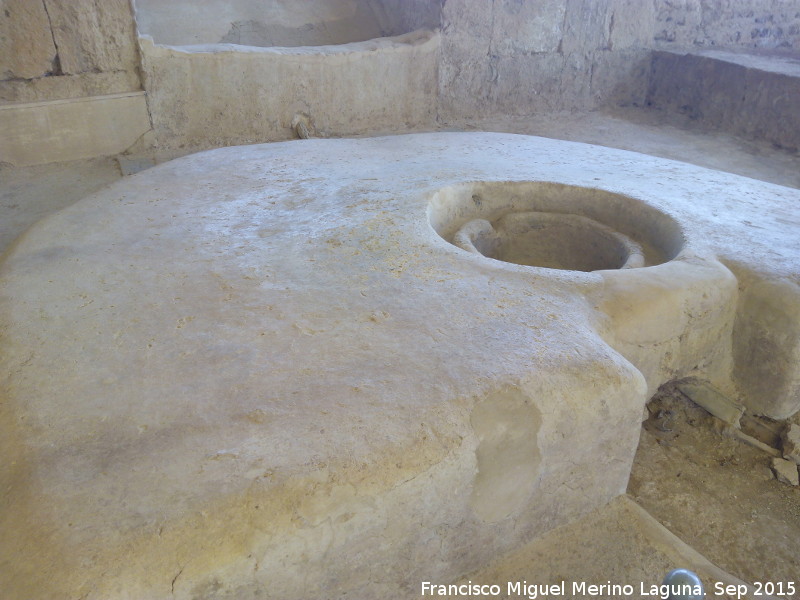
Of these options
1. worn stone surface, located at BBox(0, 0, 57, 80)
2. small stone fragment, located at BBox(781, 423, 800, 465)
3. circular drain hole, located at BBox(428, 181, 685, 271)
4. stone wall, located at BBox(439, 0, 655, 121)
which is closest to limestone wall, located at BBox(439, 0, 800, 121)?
stone wall, located at BBox(439, 0, 655, 121)

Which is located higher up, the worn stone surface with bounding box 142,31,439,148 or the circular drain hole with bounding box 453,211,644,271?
the worn stone surface with bounding box 142,31,439,148

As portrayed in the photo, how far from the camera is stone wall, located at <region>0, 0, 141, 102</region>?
4.02m

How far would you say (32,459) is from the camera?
1642 millimetres

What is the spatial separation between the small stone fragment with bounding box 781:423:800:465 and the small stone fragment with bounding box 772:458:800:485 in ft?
0.09

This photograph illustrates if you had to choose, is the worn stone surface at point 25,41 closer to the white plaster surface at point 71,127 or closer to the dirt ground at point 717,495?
the white plaster surface at point 71,127

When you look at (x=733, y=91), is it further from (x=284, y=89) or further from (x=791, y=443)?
(x=791, y=443)

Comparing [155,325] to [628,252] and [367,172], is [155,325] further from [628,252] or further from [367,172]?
[628,252]

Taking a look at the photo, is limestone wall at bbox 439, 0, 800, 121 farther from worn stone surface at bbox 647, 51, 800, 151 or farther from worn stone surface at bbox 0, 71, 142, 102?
worn stone surface at bbox 0, 71, 142, 102

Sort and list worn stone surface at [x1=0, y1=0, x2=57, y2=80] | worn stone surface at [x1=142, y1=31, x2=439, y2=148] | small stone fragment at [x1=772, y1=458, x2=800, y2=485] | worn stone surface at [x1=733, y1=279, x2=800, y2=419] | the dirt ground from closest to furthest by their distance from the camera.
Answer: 1. the dirt ground
2. worn stone surface at [x1=733, y1=279, x2=800, y2=419]
3. small stone fragment at [x1=772, y1=458, x2=800, y2=485]
4. worn stone surface at [x1=0, y1=0, x2=57, y2=80]
5. worn stone surface at [x1=142, y1=31, x2=439, y2=148]

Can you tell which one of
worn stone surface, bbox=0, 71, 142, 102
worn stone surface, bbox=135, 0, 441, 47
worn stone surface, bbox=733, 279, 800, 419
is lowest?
worn stone surface, bbox=733, 279, 800, 419

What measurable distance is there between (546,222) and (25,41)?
329 centimetres

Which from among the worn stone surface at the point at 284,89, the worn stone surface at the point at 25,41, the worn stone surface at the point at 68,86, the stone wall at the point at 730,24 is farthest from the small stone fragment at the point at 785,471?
the stone wall at the point at 730,24

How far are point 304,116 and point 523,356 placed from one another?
358 cm

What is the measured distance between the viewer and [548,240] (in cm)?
360
